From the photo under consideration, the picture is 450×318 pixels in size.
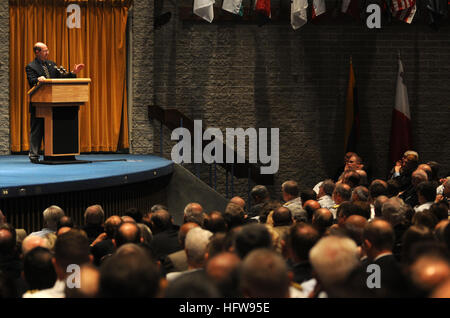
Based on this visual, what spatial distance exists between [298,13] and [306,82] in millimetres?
1124

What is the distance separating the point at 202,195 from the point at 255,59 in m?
2.34

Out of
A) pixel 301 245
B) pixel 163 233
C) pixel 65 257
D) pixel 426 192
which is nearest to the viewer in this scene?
pixel 65 257

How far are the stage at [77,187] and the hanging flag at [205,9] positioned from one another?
2.23 metres

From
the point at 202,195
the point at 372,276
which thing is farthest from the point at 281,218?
the point at 202,195

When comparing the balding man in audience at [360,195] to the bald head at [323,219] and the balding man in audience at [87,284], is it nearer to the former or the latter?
the bald head at [323,219]

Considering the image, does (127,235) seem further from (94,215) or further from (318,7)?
(318,7)

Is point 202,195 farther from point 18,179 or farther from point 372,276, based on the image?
point 372,276

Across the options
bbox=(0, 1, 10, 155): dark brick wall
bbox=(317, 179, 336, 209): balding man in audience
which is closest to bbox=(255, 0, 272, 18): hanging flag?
bbox=(0, 1, 10, 155): dark brick wall

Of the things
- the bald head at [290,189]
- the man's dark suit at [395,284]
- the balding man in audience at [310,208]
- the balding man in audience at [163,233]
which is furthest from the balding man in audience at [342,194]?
the man's dark suit at [395,284]

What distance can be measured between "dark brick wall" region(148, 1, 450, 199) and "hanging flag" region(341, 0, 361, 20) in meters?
0.52

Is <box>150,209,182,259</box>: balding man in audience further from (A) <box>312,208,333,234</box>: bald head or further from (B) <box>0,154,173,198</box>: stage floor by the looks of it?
(B) <box>0,154,173,198</box>: stage floor

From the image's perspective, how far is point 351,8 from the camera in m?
9.57

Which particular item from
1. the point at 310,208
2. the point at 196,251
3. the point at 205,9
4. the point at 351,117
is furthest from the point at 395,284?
the point at 351,117

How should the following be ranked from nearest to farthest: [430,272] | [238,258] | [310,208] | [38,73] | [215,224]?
[430,272]
[238,258]
[215,224]
[310,208]
[38,73]
